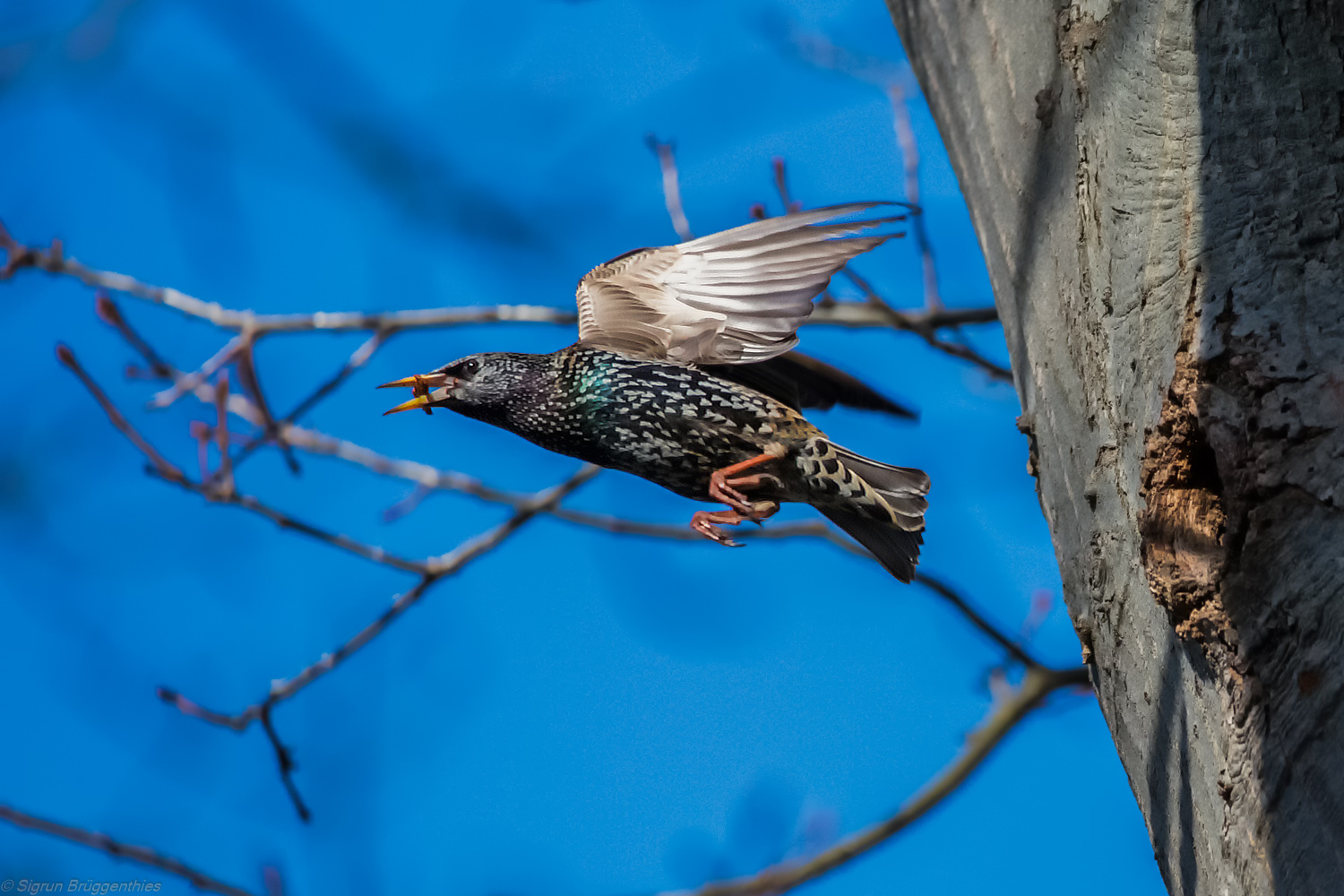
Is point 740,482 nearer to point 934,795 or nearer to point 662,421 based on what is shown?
point 662,421

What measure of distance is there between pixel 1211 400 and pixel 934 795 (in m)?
2.48

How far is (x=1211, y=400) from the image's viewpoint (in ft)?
4.35

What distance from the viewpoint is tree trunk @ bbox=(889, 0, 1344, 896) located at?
127 centimetres

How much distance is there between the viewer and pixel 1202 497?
138cm

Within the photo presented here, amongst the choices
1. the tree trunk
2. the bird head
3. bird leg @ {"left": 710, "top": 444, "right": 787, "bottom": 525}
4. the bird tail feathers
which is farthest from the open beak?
the tree trunk

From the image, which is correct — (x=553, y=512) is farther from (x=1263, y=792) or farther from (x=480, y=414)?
(x=1263, y=792)

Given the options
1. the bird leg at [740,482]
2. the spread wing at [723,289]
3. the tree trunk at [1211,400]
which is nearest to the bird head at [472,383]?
the spread wing at [723,289]

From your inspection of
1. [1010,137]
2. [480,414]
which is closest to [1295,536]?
[1010,137]

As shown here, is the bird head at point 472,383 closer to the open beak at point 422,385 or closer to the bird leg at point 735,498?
the open beak at point 422,385

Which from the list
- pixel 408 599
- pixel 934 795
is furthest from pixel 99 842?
pixel 934 795

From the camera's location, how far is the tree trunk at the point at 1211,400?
1266 mm

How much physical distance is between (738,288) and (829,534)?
1542 mm

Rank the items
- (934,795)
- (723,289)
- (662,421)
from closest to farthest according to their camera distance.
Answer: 1. (662,421)
2. (723,289)
3. (934,795)

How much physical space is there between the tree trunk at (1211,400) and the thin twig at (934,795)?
1.74m
